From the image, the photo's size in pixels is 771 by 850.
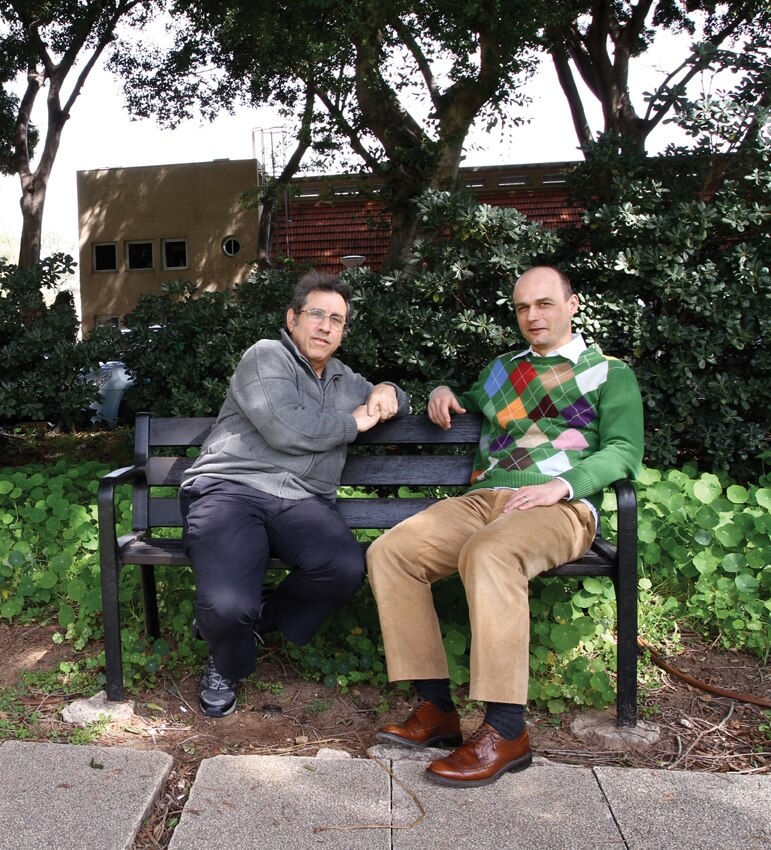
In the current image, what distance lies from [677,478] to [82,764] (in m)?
3.18

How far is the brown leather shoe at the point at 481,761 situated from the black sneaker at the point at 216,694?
85cm

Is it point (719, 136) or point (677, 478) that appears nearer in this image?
point (677, 478)

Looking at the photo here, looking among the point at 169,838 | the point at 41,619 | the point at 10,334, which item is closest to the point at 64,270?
the point at 10,334

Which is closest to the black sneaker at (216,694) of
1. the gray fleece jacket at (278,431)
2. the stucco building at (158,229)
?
the gray fleece jacket at (278,431)

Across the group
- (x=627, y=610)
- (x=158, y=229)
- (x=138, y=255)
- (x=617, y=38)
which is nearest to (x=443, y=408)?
(x=627, y=610)

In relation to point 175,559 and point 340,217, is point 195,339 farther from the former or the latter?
point 340,217

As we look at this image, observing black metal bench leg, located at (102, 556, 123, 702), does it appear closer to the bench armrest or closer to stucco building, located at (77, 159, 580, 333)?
the bench armrest

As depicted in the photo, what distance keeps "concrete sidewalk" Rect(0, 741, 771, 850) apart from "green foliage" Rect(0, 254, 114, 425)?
3.53m

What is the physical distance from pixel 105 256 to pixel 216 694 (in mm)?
23120

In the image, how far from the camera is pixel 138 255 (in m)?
23.9

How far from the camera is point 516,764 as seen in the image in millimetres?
2592

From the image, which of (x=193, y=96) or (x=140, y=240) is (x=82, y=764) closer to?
(x=193, y=96)

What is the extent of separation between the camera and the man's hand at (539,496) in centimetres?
295

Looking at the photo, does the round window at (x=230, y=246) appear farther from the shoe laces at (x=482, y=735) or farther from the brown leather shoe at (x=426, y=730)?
the shoe laces at (x=482, y=735)
